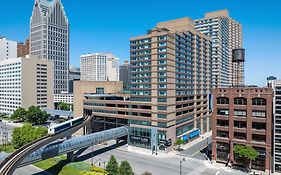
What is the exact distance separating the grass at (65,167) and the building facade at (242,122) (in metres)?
40.3

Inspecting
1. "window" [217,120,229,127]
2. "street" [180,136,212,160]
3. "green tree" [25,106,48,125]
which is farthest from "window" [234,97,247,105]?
"green tree" [25,106,48,125]

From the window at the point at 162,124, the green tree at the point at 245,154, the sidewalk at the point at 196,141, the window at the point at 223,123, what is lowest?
the sidewalk at the point at 196,141

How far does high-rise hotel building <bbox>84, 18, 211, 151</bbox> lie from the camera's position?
8969 centimetres

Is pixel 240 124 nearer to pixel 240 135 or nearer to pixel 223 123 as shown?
pixel 240 135

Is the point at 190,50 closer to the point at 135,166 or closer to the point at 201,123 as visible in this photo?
the point at 201,123

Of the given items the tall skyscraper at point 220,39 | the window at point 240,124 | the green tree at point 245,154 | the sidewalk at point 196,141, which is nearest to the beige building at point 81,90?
the sidewalk at point 196,141

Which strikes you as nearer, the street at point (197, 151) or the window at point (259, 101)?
the window at point (259, 101)

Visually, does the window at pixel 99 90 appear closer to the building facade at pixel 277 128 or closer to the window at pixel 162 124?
the window at pixel 162 124

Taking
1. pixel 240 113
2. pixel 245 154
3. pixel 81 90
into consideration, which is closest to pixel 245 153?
pixel 245 154

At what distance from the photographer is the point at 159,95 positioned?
296 feet

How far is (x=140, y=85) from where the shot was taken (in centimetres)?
9556

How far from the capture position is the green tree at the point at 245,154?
66.6 m

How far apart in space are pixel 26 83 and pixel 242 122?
15280cm

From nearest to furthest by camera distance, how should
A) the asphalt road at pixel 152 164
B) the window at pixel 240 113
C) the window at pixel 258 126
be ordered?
the asphalt road at pixel 152 164
the window at pixel 258 126
the window at pixel 240 113
